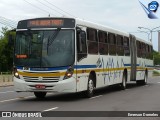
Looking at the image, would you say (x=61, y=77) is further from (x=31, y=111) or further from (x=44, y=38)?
(x=31, y=111)

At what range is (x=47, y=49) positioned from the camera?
17.7m

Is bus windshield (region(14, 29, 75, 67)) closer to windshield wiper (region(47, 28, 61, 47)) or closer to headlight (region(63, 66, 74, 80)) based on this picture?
windshield wiper (region(47, 28, 61, 47))

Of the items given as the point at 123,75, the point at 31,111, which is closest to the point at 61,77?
the point at 31,111

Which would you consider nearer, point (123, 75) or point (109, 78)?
point (109, 78)

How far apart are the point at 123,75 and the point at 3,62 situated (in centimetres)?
5980

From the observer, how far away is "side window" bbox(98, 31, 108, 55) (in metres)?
21.3

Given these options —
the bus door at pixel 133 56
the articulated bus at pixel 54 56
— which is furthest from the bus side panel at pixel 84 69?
the bus door at pixel 133 56

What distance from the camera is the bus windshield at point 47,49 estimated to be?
1759 cm

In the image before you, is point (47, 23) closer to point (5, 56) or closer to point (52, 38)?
point (52, 38)

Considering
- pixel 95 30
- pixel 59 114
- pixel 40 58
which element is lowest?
pixel 59 114

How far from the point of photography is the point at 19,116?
12797 millimetres

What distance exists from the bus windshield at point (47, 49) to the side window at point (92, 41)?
73.7 inches

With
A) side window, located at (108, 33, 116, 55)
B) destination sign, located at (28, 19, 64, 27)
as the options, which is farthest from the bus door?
destination sign, located at (28, 19, 64, 27)

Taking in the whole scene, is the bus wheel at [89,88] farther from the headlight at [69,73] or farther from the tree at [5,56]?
the tree at [5,56]
